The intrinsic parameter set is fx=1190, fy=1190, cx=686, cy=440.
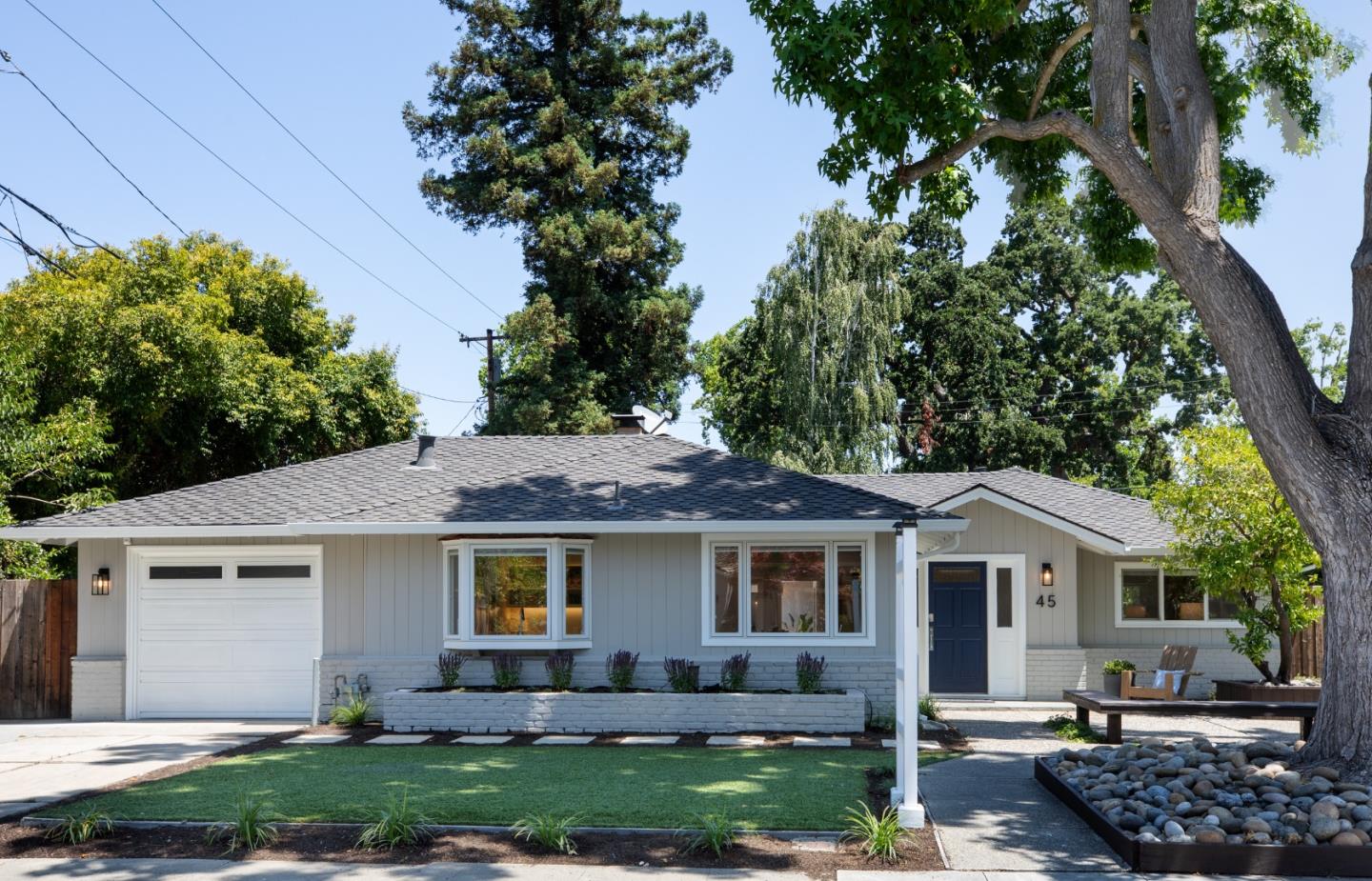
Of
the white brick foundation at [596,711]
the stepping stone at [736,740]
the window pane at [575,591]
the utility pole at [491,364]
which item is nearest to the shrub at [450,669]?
the white brick foundation at [596,711]

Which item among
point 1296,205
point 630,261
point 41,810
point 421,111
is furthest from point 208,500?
point 1296,205

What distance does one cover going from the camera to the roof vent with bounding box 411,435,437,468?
17.1 m

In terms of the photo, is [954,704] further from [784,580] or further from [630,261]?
[630,261]

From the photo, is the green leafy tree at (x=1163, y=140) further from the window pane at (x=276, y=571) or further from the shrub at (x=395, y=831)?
the window pane at (x=276, y=571)

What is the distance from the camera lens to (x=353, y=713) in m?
13.9

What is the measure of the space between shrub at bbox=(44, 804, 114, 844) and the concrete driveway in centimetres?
95

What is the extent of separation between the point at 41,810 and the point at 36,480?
42.0ft

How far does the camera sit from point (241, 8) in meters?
14.3

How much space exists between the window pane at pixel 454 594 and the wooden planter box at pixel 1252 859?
29.0 feet

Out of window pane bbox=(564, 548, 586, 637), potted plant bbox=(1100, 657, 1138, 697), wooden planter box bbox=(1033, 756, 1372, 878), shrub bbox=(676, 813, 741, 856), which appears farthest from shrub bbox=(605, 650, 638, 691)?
wooden planter box bbox=(1033, 756, 1372, 878)

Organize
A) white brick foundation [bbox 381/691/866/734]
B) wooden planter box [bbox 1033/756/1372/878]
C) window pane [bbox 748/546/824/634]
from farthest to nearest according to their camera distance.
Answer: window pane [bbox 748/546/824/634] → white brick foundation [bbox 381/691/866/734] → wooden planter box [bbox 1033/756/1372/878]

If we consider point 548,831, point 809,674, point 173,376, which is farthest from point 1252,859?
point 173,376

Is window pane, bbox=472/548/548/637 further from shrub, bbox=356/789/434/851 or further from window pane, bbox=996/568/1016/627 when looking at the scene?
window pane, bbox=996/568/1016/627

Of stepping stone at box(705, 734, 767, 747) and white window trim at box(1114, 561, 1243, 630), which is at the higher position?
white window trim at box(1114, 561, 1243, 630)
